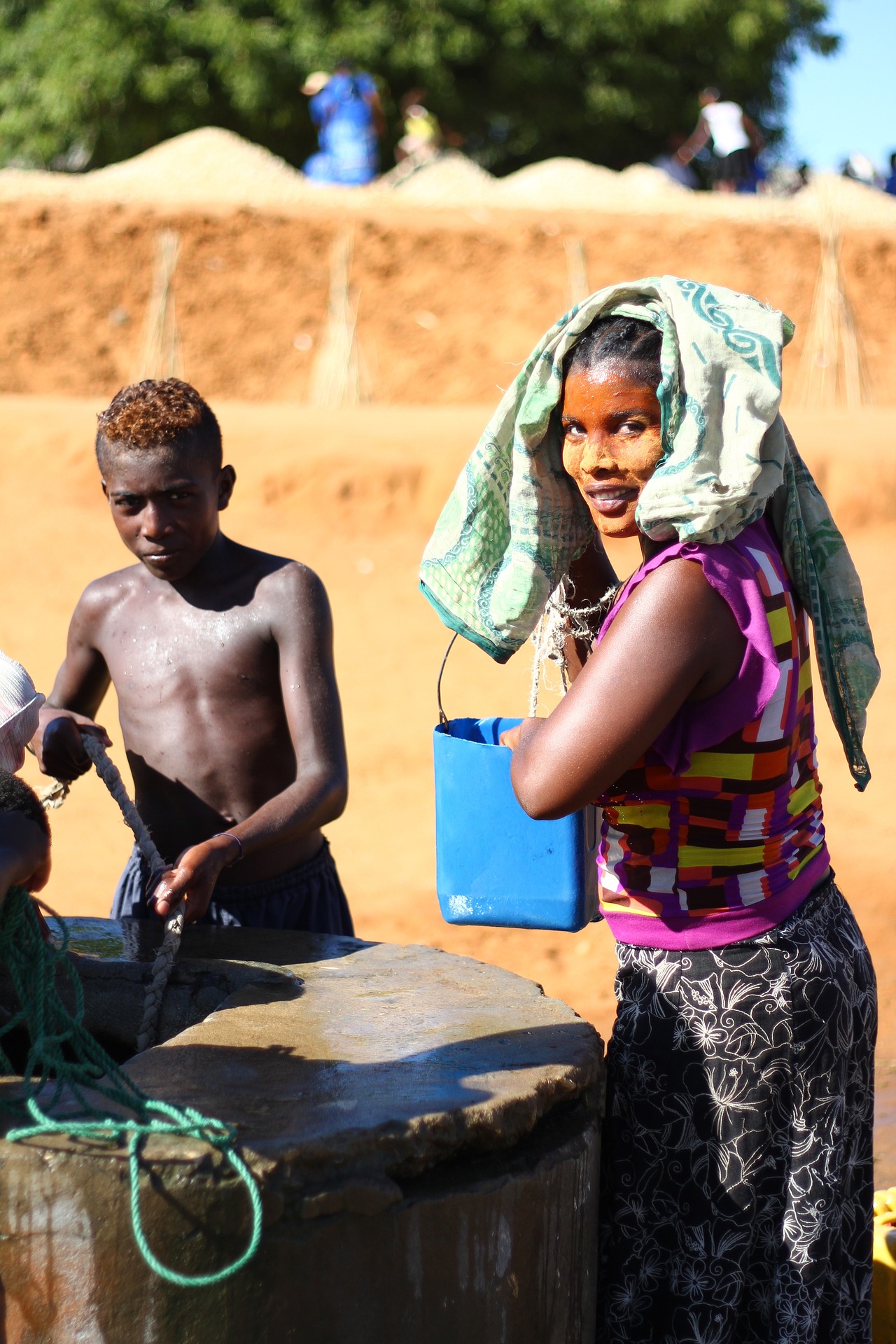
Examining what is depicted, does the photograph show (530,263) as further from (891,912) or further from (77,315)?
(891,912)

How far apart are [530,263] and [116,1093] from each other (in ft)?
42.7

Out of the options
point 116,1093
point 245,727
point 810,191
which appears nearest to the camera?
point 116,1093

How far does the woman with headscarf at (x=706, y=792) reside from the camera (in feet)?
5.48

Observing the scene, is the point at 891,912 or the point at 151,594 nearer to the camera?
the point at 151,594

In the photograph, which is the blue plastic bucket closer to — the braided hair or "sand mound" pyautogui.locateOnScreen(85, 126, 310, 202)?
the braided hair

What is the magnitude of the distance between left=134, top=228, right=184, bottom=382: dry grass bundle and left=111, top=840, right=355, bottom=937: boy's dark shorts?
10556 millimetres

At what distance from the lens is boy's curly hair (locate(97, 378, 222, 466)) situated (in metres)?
2.60

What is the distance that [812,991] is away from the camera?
1801mm

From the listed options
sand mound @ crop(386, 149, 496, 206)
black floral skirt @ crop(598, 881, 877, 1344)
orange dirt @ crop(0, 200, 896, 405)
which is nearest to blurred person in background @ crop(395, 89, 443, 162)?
sand mound @ crop(386, 149, 496, 206)

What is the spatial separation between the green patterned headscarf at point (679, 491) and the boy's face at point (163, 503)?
2.46ft

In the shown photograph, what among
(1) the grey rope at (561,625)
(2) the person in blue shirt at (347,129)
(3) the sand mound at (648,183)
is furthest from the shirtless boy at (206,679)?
(2) the person in blue shirt at (347,129)

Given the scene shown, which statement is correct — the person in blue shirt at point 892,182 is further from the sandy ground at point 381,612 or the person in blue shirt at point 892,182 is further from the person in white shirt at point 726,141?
the sandy ground at point 381,612

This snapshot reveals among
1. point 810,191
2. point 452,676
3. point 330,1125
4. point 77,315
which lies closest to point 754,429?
point 330,1125

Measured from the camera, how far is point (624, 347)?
5.82 ft
